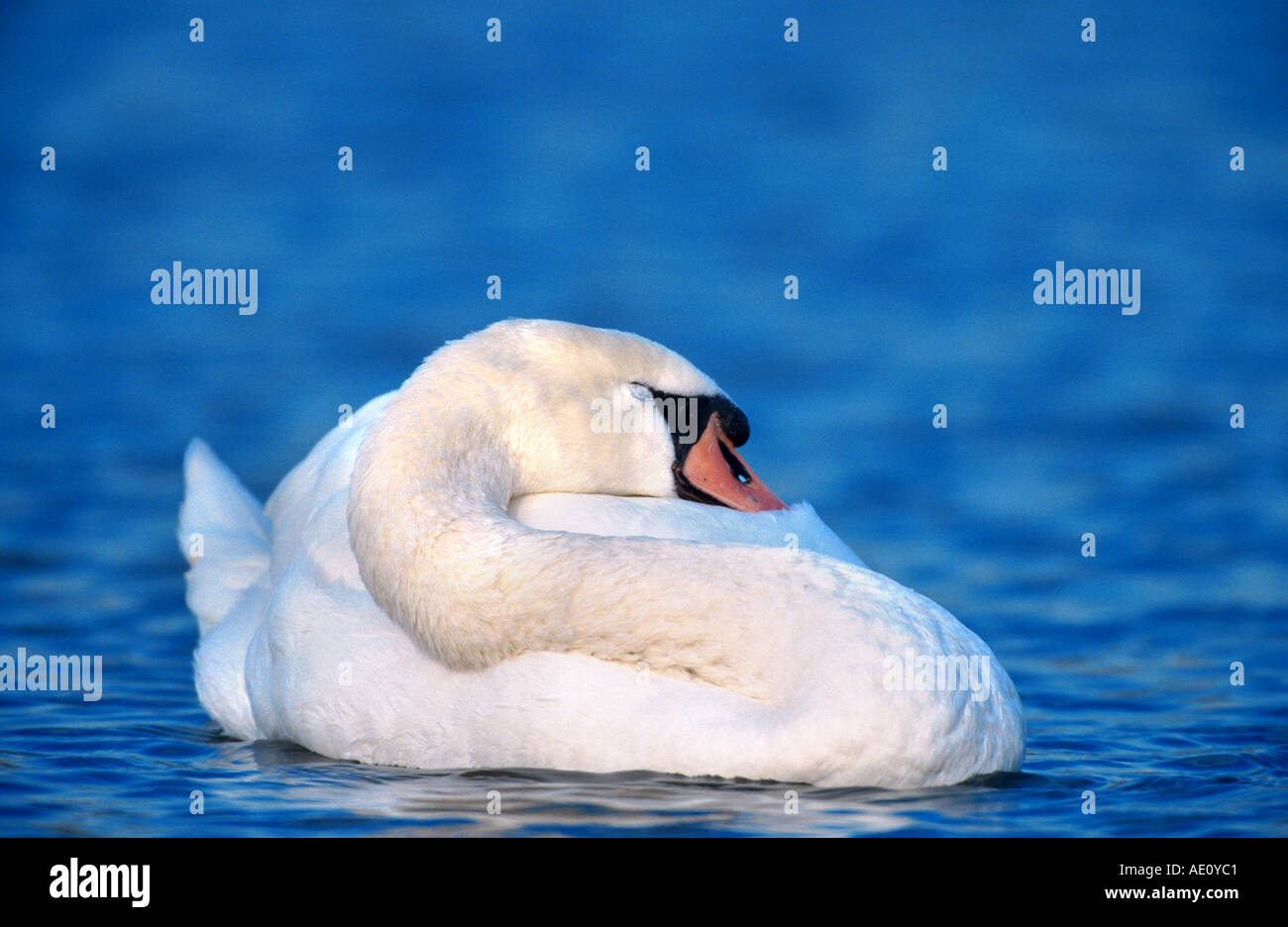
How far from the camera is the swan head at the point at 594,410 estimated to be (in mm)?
7441

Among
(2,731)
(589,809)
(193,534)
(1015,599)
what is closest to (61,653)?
(193,534)

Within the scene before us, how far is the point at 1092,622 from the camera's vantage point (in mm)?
10266

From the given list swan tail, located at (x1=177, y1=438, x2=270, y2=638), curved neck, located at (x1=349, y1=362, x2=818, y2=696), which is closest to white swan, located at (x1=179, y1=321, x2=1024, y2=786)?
curved neck, located at (x1=349, y1=362, x2=818, y2=696)

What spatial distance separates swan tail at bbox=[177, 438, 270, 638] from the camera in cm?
951

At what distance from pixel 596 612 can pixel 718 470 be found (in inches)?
38.2

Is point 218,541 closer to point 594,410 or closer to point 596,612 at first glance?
point 594,410

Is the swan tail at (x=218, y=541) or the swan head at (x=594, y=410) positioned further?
the swan tail at (x=218, y=541)

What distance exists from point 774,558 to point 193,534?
379 cm

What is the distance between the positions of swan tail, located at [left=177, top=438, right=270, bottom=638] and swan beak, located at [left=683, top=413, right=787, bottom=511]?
2.32 metres

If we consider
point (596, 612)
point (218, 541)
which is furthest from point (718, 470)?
point (218, 541)

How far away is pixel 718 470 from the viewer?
7703 mm

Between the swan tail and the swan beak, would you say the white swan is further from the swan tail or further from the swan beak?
the swan tail

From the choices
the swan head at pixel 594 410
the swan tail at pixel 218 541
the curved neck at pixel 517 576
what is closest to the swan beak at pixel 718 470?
the swan head at pixel 594 410

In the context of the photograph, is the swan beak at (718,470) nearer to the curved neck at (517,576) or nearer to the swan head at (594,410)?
the swan head at (594,410)
